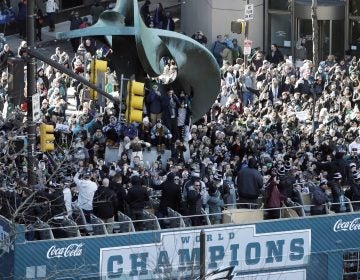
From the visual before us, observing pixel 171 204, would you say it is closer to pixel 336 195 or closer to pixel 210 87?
pixel 336 195

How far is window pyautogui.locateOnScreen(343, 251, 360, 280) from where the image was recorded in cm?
3219

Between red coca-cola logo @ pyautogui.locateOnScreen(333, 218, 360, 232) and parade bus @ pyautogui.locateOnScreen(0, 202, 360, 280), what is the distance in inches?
0.8

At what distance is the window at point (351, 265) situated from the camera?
3219 centimetres

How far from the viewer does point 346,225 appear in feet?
107

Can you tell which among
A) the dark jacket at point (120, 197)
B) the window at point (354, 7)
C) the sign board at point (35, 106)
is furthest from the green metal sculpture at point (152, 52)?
the window at point (354, 7)

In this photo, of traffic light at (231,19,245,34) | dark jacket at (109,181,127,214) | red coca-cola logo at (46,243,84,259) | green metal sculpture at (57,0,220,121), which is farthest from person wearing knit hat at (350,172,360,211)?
traffic light at (231,19,245,34)

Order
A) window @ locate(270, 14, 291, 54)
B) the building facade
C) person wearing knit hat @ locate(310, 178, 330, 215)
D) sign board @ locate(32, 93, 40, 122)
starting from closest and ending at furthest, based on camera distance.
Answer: sign board @ locate(32, 93, 40, 122) < person wearing knit hat @ locate(310, 178, 330, 215) < the building facade < window @ locate(270, 14, 291, 54)

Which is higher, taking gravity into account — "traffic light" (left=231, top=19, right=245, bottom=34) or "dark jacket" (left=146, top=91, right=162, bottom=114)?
"traffic light" (left=231, top=19, right=245, bottom=34)

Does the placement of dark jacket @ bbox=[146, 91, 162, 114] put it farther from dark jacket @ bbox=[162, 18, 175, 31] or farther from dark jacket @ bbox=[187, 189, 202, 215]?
dark jacket @ bbox=[162, 18, 175, 31]

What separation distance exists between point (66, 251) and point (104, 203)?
2148 millimetres

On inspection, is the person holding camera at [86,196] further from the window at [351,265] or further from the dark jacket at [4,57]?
the dark jacket at [4,57]

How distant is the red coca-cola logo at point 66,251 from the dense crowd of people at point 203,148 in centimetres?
69

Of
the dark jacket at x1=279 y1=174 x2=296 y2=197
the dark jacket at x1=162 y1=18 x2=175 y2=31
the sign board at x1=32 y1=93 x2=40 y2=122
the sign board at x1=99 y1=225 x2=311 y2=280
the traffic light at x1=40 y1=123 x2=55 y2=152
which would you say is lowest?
the sign board at x1=99 y1=225 x2=311 y2=280

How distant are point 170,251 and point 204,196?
275 cm
